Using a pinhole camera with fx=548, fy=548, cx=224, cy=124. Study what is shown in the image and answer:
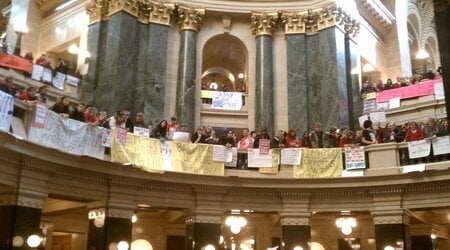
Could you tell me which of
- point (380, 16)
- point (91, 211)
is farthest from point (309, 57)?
point (91, 211)

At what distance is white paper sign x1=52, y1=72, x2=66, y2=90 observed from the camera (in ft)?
80.1

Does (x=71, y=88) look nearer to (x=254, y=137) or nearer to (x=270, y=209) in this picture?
(x=254, y=137)

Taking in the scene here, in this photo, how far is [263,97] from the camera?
26.8 m

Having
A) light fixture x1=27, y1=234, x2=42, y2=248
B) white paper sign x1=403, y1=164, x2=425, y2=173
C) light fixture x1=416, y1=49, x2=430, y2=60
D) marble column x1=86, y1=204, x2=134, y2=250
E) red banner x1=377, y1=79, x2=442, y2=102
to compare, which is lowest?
light fixture x1=27, y1=234, x2=42, y2=248

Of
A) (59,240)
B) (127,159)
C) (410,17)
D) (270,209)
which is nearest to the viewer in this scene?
(127,159)

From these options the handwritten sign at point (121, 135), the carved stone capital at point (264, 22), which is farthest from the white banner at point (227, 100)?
the handwritten sign at point (121, 135)

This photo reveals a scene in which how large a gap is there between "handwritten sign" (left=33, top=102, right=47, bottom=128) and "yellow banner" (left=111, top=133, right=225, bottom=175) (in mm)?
2684

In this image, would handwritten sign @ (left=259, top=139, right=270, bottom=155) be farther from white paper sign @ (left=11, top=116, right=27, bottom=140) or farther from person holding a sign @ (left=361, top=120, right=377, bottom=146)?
white paper sign @ (left=11, top=116, right=27, bottom=140)

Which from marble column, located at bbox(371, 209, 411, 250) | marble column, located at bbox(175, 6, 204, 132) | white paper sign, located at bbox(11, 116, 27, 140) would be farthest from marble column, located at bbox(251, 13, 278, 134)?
white paper sign, located at bbox(11, 116, 27, 140)

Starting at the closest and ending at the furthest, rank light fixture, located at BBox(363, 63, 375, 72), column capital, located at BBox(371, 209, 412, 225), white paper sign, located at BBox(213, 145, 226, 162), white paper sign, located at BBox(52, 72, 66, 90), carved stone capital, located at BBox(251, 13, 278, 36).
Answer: column capital, located at BBox(371, 209, 412, 225) → white paper sign, located at BBox(213, 145, 226, 162) → white paper sign, located at BBox(52, 72, 66, 90) → carved stone capital, located at BBox(251, 13, 278, 36) → light fixture, located at BBox(363, 63, 375, 72)

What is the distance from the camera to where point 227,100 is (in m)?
27.3

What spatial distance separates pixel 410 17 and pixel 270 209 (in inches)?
976

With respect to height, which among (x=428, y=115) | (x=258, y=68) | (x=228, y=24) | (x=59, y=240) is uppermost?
(x=228, y=24)

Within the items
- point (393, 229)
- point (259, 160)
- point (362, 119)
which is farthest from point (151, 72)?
point (393, 229)
